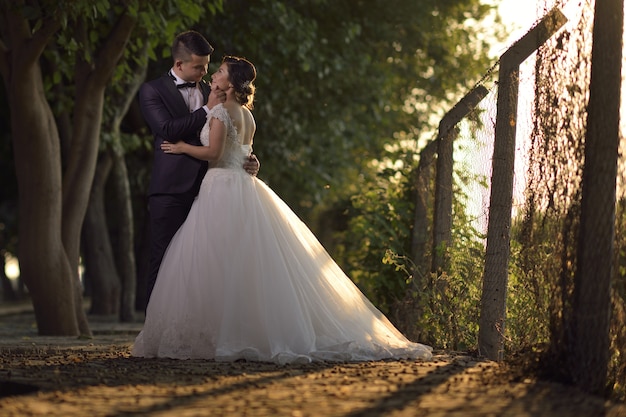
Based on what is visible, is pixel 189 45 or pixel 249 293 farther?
pixel 189 45

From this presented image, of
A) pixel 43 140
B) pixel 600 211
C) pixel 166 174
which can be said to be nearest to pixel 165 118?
pixel 166 174

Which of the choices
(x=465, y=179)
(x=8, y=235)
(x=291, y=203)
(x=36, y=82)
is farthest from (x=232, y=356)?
(x=8, y=235)

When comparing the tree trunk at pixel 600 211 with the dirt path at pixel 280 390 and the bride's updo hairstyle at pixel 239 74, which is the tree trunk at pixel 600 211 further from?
the bride's updo hairstyle at pixel 239 74

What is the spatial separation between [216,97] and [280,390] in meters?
3.29

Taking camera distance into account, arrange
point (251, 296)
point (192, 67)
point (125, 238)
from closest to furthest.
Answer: point (251, 296)
point (192, 67)
point (125, 238)

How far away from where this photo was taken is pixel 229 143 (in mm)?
9391

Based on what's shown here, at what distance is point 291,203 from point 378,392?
66.2ft

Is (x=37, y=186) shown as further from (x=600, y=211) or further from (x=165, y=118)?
(x=600, y=211)

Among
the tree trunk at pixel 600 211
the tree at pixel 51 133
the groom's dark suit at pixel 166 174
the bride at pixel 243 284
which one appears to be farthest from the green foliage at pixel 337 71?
the tree trunk at pixel 600 211

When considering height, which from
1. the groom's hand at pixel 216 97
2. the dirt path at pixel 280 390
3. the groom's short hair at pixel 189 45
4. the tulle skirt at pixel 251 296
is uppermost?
the groom's short hair at pixel 189 45

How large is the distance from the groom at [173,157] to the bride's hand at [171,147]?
0.12 ft

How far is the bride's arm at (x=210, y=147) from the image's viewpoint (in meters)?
9.20

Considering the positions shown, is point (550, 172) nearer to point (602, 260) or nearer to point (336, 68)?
point (602, 260)

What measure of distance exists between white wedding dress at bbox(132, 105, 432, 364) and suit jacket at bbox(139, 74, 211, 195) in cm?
16
